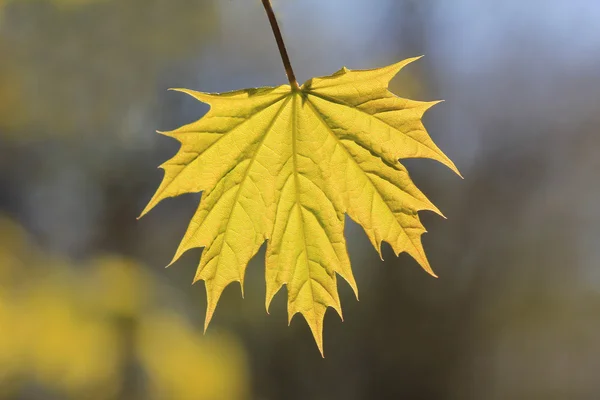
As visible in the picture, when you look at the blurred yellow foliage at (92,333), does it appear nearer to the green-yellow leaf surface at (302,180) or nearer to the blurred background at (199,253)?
the blurred background at (199,253)

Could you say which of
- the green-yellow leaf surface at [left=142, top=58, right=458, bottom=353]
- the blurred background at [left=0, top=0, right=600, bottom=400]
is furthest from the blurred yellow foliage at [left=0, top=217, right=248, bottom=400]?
the green-yellow leaf surface at [left=142, top=58, right=458, bottom=353]

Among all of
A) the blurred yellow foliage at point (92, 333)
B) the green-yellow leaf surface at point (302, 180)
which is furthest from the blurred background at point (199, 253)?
the green-yellow leaf surface at point (302, 180)

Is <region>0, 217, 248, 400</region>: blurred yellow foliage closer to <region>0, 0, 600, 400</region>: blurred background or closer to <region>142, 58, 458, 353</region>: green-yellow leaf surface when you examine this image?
<region>0, 0, 600, 400</region>: blurred background

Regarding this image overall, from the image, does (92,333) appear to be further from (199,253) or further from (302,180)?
(302,180)

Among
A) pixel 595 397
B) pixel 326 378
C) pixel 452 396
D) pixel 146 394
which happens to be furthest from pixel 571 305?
pixel 146 394

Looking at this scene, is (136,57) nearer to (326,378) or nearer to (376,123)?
(326,378)

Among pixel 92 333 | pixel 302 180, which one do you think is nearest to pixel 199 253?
pixel 92 333
